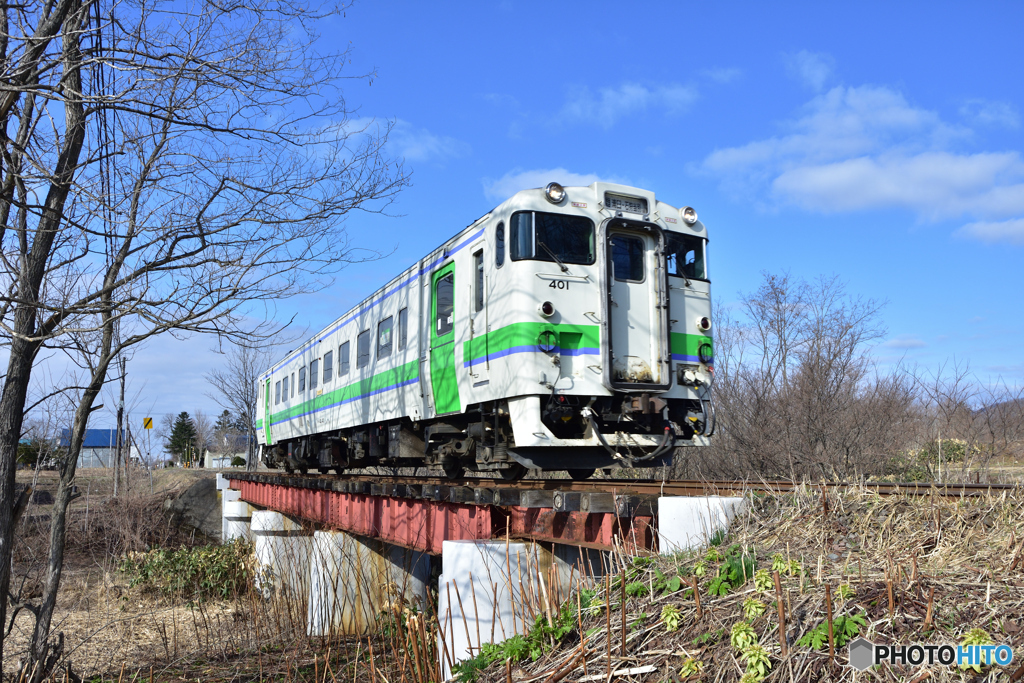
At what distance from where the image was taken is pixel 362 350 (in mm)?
13320

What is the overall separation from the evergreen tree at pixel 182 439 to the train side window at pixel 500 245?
5607 centimetres

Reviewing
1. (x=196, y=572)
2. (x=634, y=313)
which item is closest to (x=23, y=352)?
(x=634, y=313)

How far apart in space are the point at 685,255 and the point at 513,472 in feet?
10.8

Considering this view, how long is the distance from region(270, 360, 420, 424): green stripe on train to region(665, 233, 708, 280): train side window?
3.63 meters

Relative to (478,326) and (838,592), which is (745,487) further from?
(478,326)

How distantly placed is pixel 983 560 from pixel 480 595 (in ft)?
11.9

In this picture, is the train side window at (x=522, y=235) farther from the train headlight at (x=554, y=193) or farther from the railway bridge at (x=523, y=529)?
the railway bridge at (x=523, y=529)

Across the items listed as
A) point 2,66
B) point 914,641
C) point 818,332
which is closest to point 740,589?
point 914,641

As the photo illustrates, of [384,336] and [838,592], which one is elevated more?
[384,336]

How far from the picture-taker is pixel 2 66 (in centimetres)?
660

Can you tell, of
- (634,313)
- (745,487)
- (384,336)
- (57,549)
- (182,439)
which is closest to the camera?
(745,487)

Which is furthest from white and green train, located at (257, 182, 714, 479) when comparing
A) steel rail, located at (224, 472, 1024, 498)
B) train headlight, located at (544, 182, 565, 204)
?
steel rail, located at (224, 472, 1024, 498)

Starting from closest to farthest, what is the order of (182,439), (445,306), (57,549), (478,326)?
(478,326) → (445,306) → (57,549) → (182,439)

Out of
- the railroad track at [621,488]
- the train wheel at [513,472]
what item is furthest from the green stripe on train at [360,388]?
the train wheel at [513,472]
